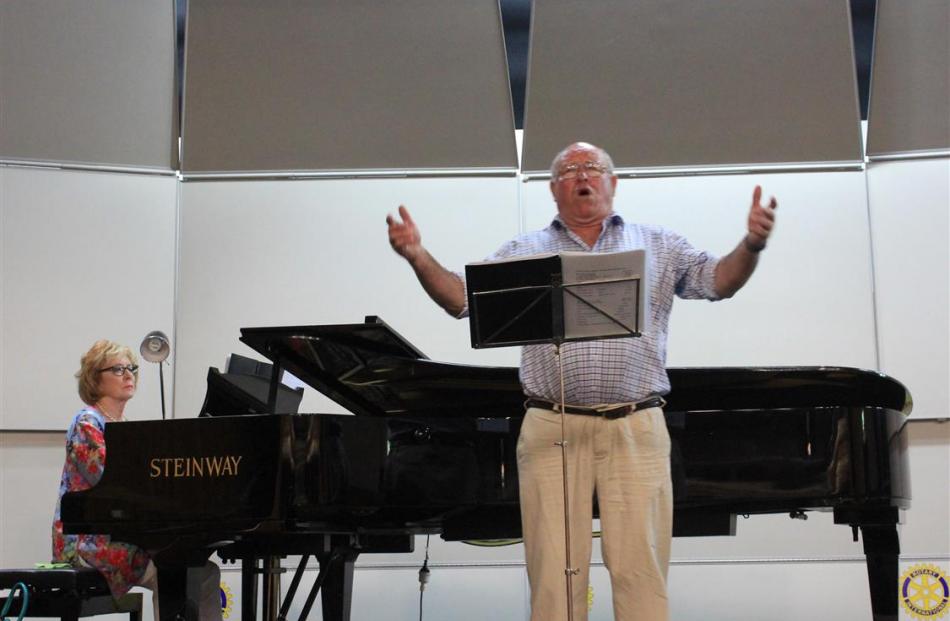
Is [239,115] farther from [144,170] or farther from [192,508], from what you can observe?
[192,508]

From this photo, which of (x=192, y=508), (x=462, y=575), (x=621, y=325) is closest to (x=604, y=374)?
(x=621, y=325)

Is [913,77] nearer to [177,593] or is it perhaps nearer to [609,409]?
[609,409]

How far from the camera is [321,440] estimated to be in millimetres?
3135

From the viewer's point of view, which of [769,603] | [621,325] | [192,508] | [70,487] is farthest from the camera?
[769,603]

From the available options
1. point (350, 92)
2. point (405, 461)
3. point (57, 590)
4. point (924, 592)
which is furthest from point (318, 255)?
point (924, 592)

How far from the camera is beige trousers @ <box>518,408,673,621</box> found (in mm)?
2752

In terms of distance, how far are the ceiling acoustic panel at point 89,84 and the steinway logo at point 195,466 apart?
3.27 m

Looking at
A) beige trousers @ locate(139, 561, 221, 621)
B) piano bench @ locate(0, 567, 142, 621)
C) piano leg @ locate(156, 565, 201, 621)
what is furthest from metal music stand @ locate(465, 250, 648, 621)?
piano bench @ locate(0, 567, 142, 621)

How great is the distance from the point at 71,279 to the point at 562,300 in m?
4.07

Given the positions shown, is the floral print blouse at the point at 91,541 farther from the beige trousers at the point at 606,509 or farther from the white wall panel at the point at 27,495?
the white wall panel at the point at 27,495

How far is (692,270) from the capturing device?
306 cm

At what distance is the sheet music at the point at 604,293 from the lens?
264cm

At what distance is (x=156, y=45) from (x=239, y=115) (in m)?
0.64

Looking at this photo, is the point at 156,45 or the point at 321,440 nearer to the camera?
the point at 321,440
